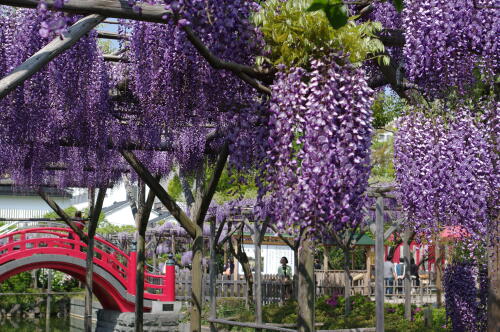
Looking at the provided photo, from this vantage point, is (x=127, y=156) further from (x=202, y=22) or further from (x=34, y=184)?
(x=202, y=22)

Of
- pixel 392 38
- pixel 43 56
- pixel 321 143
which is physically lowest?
pixel 321 143

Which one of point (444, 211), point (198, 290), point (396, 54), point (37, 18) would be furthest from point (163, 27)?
point (198, 290)

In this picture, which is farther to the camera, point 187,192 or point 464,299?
point 187,192

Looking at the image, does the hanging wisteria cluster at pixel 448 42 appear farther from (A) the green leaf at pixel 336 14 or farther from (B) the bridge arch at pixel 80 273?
(B) the bridge arch at pixel 80 273

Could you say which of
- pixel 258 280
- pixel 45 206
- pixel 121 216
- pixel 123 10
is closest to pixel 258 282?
pixel 258 280

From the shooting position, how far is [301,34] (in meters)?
5.40

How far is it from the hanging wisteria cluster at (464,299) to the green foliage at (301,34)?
284 inches

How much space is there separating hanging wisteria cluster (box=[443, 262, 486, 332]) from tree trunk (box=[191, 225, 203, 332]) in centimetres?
433

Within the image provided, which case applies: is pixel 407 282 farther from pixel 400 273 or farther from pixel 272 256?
pixel 272 256

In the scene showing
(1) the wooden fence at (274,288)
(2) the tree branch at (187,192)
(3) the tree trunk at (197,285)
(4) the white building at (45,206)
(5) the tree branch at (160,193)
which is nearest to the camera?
(5) the tree branch at (160,193)

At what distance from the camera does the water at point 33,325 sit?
901 inches

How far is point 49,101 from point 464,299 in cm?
735

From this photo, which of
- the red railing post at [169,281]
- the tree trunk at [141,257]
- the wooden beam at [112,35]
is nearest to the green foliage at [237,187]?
the tree trunk at [141,257]

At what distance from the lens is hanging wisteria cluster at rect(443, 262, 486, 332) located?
11570 mm
